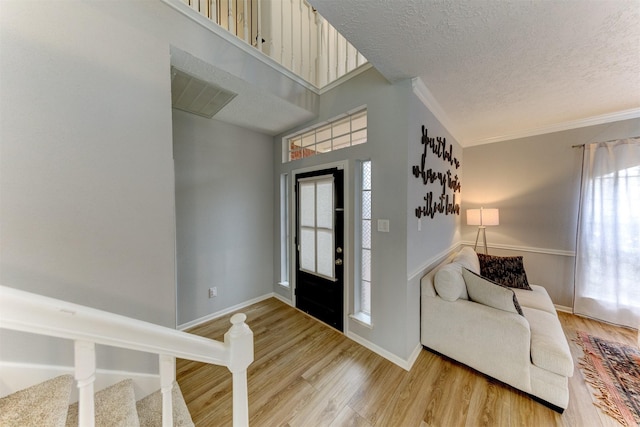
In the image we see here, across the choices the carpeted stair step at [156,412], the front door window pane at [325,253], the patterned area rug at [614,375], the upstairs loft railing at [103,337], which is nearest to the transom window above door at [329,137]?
the front door window pane at [325,253]

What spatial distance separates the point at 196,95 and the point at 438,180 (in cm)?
279

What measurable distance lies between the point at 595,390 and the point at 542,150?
2752 mm

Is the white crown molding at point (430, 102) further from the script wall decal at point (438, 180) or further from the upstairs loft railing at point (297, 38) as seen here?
the upstairs loft railing at point (297, 38)

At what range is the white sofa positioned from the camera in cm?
156

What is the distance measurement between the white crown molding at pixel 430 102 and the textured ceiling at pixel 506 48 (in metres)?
0.04

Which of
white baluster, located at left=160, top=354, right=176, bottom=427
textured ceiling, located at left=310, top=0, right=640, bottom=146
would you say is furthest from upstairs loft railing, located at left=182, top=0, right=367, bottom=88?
white baluster, located at left=160, top=354, right=176, bottom=427

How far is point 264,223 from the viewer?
3.25m

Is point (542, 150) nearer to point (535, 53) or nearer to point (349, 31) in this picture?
point (535, 53)

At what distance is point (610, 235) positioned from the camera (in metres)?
2.57

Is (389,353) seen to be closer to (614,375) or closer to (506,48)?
(614,375)

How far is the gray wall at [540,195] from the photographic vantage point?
9.28 ft

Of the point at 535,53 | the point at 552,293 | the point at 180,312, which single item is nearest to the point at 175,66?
the point at 180,312

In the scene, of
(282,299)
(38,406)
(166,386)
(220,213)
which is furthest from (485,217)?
(38,406)

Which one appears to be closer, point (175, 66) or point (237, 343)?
point (237, 343)
